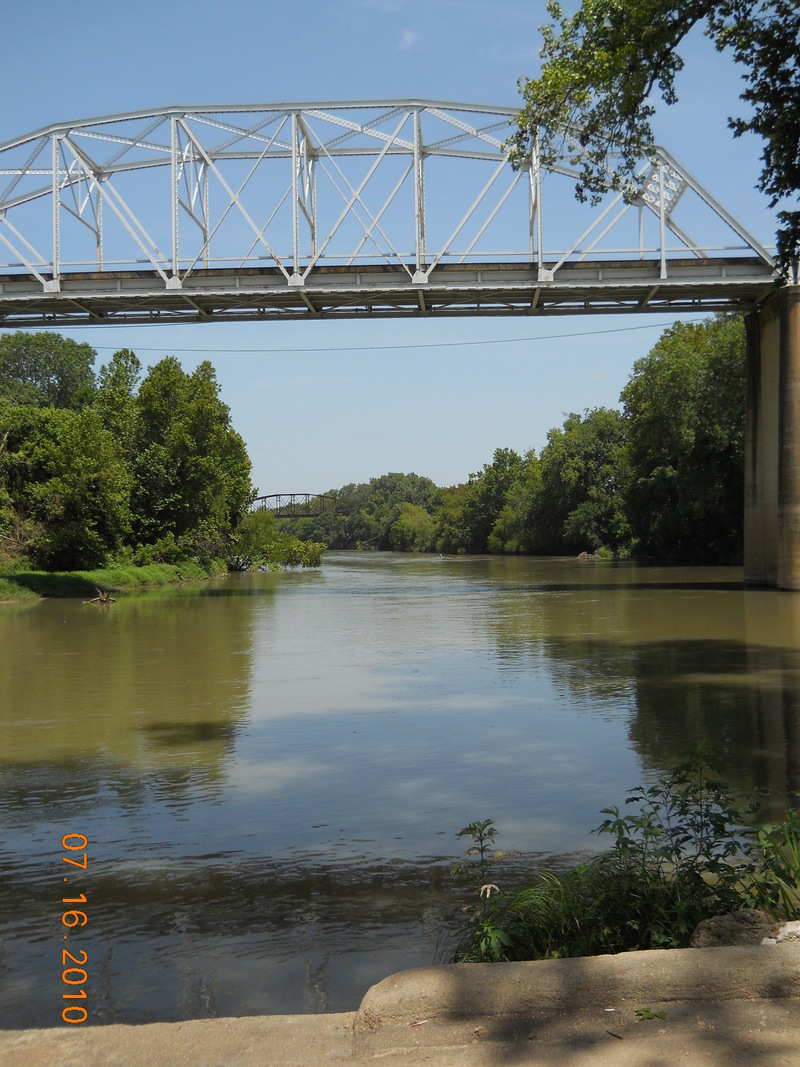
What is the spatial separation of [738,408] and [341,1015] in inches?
2092

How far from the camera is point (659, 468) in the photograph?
62.6 m

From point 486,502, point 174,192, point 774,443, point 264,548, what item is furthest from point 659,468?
point 486,502

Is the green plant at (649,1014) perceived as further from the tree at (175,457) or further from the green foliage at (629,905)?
the tree at (175,457)

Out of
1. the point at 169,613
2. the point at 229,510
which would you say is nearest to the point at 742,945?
the point at 169,613

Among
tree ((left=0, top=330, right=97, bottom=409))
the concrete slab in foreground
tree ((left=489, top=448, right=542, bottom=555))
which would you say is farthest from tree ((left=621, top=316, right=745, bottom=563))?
tree ((left=0, top=330, right=97, bottom=409))

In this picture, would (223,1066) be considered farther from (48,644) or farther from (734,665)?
(48,644)

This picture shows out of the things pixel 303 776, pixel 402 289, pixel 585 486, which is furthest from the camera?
pixel 585 486

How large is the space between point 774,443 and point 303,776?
3208 cm

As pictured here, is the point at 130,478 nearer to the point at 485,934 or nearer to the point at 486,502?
the point at 485,934

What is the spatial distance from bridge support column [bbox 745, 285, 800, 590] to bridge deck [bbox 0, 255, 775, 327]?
61.3 inches

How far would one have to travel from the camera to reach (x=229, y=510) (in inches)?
2611

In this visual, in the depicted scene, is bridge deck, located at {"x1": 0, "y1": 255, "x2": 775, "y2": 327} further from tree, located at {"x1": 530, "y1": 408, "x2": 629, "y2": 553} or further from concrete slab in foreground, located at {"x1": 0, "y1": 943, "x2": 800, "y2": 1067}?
tree, located at {"x1": 530, "y1": 408, "x2": 629, "y2": 553}

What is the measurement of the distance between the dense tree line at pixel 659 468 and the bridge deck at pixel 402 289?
567 inches

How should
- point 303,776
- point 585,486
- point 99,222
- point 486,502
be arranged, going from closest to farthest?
point 303,776 → point 99,222 → point 585,486 → point 486,502
